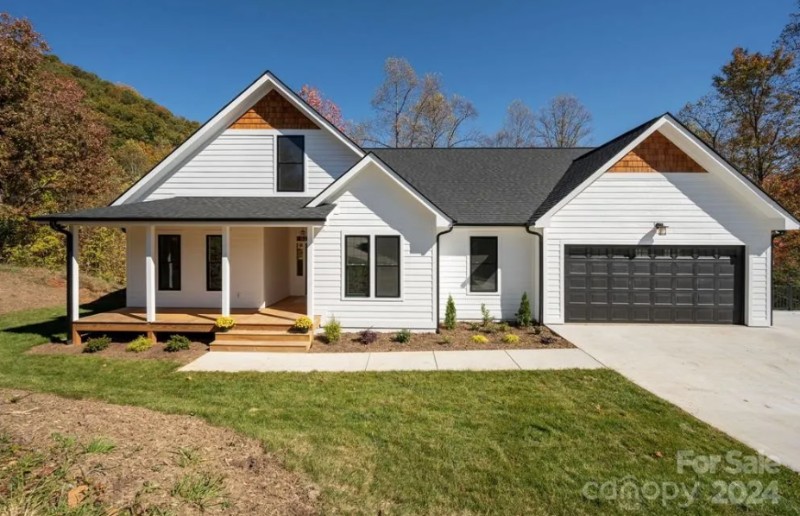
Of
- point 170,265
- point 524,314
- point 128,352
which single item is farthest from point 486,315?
point 170,265

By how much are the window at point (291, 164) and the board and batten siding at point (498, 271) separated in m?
4.93

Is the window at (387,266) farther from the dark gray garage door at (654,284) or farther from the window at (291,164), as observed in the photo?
the dark gray garage door at (654,284)

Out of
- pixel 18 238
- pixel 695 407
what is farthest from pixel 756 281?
pixel 18 238

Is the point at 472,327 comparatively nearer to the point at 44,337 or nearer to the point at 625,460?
the point at 625,460

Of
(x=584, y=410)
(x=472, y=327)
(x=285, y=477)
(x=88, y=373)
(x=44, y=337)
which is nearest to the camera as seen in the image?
(x=285, y=477)

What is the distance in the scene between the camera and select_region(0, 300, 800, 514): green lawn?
3.55 metres

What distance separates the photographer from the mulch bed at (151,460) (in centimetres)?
310

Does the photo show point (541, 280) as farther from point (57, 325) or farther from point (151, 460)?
point (57, 325)

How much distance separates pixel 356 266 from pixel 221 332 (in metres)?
3.79

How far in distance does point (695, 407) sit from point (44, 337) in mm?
14453

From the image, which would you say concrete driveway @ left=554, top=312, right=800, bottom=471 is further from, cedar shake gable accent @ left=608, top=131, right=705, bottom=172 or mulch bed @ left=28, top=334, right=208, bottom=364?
mulch bed @ left=28, top=334, right=208, bottom=364

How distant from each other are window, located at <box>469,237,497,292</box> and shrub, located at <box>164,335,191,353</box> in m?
8.09

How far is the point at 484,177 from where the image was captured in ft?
45.1

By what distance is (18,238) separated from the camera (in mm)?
18141
